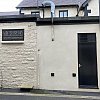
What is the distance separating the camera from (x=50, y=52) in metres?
10.9

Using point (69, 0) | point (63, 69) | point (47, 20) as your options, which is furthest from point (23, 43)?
point (69, 0)

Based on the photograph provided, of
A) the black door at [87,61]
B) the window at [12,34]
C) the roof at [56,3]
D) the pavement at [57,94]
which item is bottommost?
the pavement at [57,94]

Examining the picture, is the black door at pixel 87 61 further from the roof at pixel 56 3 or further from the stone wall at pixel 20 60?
the roof at pixel 56 3

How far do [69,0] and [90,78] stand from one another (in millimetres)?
21249

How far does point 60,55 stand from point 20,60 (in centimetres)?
189

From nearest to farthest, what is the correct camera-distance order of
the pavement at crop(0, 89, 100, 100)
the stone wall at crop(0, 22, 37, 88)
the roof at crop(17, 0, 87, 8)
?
the pavement at crop(0, 89, 100, 100)
the stone wall at crop(0, 22, 37, 88)
the roof at crop(17, 0, 87, 8)

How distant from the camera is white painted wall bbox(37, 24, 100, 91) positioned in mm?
10766

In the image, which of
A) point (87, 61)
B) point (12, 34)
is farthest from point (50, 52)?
point (12, 34)

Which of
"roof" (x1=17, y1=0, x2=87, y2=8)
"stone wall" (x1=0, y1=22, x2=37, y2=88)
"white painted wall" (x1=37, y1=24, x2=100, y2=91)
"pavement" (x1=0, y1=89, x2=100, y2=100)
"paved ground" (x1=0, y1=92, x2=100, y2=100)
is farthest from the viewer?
"roof" (x1=17, y1=0, x2=87, y2=8)

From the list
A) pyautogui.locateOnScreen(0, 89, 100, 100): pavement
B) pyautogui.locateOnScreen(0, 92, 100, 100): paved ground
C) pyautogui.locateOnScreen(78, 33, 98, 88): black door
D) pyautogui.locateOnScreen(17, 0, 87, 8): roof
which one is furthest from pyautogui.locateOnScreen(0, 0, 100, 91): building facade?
pyautogui.locateOnScreen(17, 0, 87, 8): roof

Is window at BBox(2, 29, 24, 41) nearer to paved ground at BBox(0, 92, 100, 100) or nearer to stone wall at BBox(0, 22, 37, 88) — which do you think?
stone wall at BBox(0, 22, 37, 88)

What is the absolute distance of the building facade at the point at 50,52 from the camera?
35.3ft

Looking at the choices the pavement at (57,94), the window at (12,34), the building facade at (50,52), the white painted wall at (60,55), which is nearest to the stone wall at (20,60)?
the building facade at (50,52)

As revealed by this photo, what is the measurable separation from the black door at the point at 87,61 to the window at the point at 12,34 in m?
2.75
